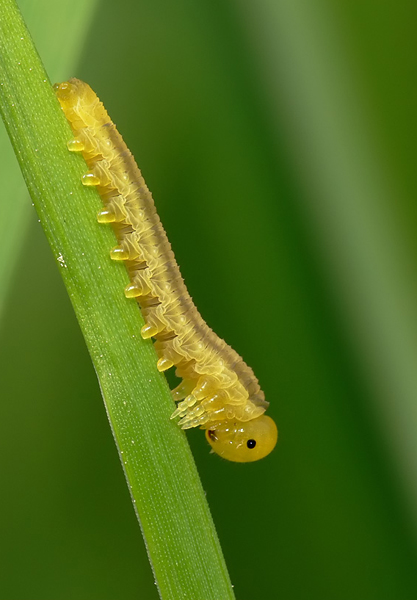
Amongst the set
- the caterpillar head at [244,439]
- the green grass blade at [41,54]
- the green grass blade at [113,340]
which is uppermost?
the green grass blade at [41,54]

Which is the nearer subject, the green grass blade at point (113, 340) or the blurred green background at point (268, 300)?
the green grass blade at point (113, 340)

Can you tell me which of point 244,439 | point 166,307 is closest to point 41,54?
point 166,307

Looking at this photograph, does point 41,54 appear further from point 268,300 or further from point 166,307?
point 268,300

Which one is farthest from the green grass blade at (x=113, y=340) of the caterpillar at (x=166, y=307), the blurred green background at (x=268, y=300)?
the blurred green background at (x=268, y=300)

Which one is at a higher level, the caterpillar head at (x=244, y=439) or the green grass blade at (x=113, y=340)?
the green grass blade at (x=113, y=340)

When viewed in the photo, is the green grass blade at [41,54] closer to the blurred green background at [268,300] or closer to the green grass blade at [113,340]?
the blurred green background at [268,300]

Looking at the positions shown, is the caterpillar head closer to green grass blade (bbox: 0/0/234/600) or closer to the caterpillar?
the caterpillar

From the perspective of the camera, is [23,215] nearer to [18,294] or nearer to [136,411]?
[18,294]

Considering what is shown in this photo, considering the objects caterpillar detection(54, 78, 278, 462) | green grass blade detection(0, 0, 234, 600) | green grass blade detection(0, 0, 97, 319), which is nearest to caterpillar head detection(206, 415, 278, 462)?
caterpillar detection(54, 78, 278, 462)
